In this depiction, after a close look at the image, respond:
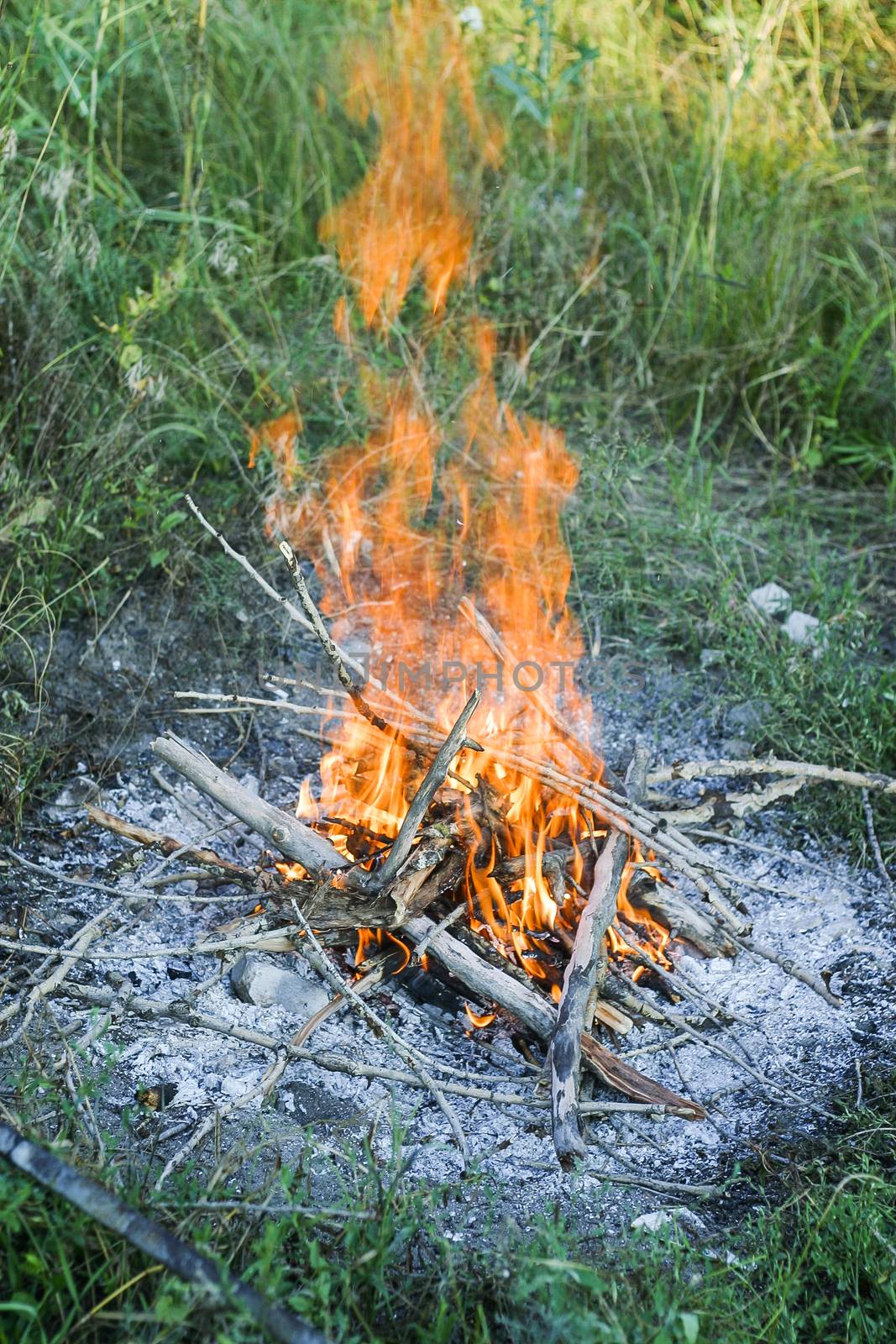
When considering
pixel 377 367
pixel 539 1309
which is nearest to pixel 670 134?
pixel 377 367

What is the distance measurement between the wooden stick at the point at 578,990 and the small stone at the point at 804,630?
3.56 ft

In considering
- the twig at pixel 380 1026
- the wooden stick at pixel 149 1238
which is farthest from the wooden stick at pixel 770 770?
the wooden stick at pixel 149 1238

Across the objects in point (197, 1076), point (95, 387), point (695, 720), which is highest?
point (95, 387)

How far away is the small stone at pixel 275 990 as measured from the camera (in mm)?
2357

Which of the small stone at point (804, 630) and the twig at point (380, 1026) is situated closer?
the twig at point (380, 1026)

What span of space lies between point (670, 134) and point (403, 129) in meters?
1.12

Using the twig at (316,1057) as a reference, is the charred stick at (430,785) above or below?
above

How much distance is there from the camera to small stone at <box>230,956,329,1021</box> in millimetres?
2357

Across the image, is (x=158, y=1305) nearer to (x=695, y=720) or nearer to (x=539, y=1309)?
(x=539, y=1309)

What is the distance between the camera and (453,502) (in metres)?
3.60

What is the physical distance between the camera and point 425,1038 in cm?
235

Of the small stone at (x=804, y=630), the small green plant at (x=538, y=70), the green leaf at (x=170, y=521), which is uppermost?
the small green plant at (x=538, y=70)

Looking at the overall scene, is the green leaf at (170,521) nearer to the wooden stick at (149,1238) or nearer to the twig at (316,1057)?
the twig at (316,1057)

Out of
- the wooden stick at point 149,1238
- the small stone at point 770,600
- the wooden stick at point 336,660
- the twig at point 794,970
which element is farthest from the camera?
the small stone at point 770,600
